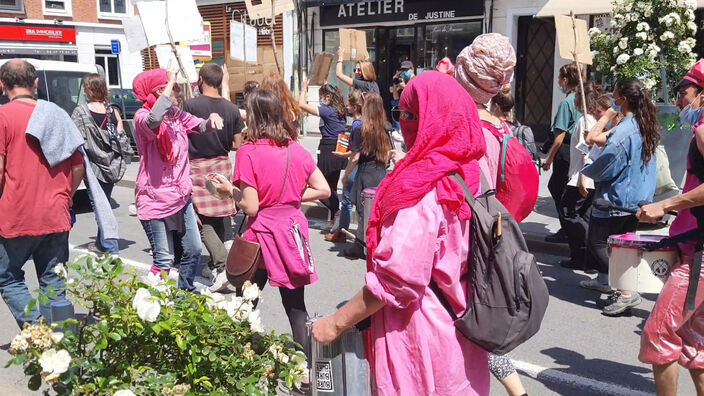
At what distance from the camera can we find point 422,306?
217 centimetres

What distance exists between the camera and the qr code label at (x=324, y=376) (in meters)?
2.27

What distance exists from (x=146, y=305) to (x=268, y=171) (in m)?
2.02

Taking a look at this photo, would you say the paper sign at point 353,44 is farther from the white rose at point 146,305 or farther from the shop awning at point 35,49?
the shop awning at point 35,49

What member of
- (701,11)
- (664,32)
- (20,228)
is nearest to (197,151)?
(20,228)

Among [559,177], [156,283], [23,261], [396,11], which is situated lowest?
[559,177]

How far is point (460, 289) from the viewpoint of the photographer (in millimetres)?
2180

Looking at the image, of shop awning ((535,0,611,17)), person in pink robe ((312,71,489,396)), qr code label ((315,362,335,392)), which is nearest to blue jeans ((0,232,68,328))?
qr code label ((315,362,335,392))

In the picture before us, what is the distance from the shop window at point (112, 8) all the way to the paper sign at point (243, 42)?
26019 millimetres

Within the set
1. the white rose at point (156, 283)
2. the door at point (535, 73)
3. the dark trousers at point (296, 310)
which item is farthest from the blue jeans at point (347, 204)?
the door at point (535, 73)

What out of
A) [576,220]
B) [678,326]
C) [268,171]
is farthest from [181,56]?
[678,326]

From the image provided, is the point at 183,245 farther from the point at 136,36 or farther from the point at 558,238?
the point at 558,238

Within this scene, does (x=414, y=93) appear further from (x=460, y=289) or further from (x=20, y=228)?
(x=20, y=228)

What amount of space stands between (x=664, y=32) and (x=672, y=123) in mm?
1058

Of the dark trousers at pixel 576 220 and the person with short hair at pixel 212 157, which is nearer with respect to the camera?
the person with short hair at pixel 212 157
